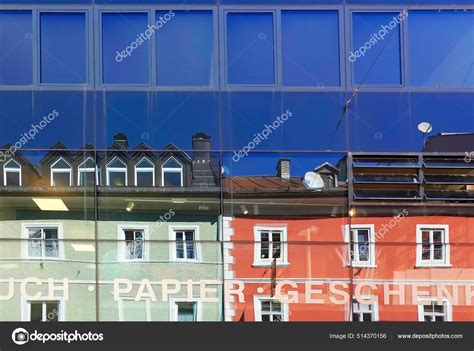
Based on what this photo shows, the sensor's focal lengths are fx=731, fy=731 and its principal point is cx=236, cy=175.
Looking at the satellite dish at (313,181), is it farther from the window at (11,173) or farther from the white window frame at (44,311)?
the window at (11,173)

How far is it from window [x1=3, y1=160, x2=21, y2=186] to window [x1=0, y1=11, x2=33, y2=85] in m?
1.24

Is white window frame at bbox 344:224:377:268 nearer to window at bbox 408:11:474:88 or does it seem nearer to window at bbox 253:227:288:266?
window at bbox 253:227:288:266

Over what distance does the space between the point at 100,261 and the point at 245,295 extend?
221 cm

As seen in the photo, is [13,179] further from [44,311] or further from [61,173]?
[44,311]

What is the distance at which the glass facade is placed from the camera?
10.9 m

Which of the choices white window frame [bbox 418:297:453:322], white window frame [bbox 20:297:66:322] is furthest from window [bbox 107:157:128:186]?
white window frame [bbox 418:297:453:322]

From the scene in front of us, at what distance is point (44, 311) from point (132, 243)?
5.32 ft

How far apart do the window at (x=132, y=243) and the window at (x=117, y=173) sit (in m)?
0.68

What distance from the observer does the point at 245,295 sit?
10.9m

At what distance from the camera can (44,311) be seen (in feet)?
35.3

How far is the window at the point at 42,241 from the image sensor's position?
35.6 feet

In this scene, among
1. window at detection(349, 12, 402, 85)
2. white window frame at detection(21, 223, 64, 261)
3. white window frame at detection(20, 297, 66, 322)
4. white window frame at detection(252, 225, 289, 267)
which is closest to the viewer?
white window frame at detection(20, 297, 66, 322)

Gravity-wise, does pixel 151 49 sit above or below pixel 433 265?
above

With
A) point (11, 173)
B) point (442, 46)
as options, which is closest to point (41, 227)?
point (11, 173)
